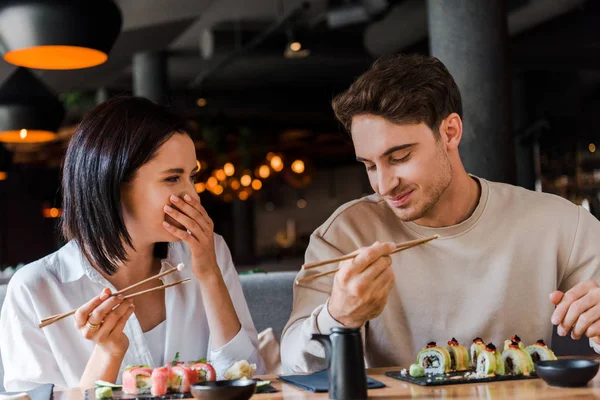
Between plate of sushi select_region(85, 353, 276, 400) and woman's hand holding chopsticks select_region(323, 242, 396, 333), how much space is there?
0.27 meters

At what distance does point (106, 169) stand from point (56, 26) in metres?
1.68

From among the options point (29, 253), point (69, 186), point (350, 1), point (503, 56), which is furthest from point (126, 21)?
point (29, 253)

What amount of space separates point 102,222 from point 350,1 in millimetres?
4578

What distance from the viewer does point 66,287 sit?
2275 millimetres

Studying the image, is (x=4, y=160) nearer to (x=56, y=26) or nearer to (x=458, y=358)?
(x=56, y=26)

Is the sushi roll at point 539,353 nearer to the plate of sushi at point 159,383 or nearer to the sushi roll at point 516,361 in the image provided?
the sushi roll at point 516,361

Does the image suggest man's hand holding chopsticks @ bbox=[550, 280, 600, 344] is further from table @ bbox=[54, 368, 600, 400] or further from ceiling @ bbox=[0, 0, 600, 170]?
ceiling @ bbox=[0, 0, 600, 170]

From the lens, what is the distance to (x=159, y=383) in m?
1.74

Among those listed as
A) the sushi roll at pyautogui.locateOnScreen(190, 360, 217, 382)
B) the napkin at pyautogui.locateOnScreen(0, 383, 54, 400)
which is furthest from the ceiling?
the napkin at pyautogui.locateOnScreen(0, 383, 54, 400)

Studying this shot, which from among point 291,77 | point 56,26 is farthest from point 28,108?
point 291,77

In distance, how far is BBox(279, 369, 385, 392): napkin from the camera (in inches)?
67.6

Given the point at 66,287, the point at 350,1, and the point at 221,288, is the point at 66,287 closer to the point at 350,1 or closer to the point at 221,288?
the point at 221,288

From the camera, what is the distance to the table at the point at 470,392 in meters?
1.58

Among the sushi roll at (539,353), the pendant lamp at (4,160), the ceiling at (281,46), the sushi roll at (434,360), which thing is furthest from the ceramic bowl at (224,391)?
the pendant lamp at (4,160)
